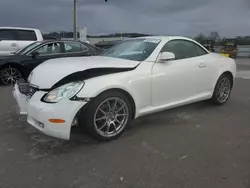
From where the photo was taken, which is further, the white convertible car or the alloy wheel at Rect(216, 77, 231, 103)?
the alloy wheel at Rect(216, 77, 231, 103)

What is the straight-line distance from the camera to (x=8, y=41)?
10.9 metres

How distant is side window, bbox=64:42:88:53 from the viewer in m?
8.48

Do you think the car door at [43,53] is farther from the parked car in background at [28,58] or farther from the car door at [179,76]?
the car door at [179,76]

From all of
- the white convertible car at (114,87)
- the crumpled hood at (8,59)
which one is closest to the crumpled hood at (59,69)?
the white convertible car at (114,87)

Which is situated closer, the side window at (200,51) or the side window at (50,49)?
the side window at (200,51)

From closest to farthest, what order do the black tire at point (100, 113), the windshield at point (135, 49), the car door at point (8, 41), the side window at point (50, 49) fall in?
the black tire at point (100, 113), the windshield at point (135, 49), the side window at point (50, 49), the car door at point (8, 41)

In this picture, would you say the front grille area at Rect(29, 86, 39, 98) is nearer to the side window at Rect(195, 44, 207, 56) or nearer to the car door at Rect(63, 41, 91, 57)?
the side window at Rect(195, 44, 207, 56)

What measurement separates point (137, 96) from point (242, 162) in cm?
157

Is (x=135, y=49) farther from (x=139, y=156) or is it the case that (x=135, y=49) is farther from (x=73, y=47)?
(x=73, y=47)

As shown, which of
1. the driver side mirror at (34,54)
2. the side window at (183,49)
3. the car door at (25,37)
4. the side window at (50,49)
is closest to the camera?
the side window at (183,49)

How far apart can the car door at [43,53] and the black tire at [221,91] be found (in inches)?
193

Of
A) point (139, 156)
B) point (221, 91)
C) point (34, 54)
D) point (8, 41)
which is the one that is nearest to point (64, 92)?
point (139, 156)

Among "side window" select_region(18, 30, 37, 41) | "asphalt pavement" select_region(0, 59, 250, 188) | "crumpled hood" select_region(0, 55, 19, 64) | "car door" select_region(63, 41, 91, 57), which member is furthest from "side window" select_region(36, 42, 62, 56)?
"asphalt pavement" select_region(0, 59, 250, 188)

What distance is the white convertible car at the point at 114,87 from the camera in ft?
10.8
